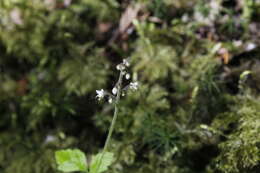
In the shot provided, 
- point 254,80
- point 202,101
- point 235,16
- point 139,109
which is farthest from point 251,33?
point 139,109

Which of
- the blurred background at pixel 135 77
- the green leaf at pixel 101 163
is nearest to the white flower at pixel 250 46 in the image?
the blurred background at pixel 135 77

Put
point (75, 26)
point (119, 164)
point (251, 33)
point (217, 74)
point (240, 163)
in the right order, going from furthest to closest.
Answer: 1. point (75, 26)
2. point (251, 33)
3. point (217, 74)
4. point (119, 164)
5. point (240, 163)

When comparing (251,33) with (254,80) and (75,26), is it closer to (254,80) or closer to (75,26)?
(254,80)

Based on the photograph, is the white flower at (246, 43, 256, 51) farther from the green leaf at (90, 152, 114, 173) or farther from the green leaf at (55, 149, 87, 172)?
the green leaf at (55, 149, 87, 172)

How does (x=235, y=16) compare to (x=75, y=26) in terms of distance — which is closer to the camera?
(x=235, y=16)

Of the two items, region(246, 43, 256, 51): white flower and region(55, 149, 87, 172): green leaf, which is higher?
region(246, 43, 256, 51): white flower

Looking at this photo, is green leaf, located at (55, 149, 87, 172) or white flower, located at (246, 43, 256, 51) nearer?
green leaf, located at (55, 149, 87, 172)

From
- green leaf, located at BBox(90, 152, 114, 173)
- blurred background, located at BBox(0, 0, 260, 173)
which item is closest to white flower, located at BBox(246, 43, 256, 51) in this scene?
blurred background, located at BBox(0, 0, 260, 173)

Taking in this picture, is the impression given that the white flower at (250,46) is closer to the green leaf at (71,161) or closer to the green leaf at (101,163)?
the green leaf at (101,163)
